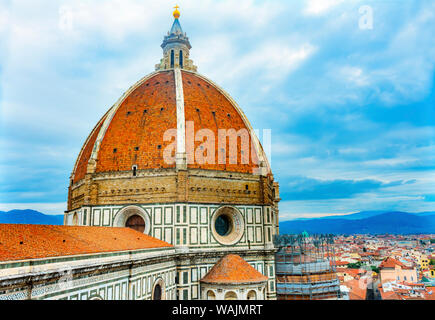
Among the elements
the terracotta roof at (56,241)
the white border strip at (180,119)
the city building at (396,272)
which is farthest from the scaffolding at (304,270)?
the terracotta roof at (56,241)

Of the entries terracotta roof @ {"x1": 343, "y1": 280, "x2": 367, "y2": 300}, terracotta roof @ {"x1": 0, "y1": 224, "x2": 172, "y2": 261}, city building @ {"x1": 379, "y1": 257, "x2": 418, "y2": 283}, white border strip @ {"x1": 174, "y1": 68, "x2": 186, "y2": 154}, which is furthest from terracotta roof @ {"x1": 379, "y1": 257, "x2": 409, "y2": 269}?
white border strip @ {"x1": 174, "y1": 68, "x2": 186, "y2": 154}

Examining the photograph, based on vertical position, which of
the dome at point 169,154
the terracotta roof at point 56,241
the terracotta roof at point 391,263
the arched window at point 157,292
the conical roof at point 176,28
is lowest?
the arched window at point 157,292

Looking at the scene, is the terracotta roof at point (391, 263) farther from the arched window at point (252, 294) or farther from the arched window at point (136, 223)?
the arched window at point (136, 223)

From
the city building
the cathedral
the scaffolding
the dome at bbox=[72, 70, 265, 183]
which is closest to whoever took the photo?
the city building

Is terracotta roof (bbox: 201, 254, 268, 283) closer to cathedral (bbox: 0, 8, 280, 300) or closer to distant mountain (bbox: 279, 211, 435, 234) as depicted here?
cathedral (bbox: 0, 8, 280, 300)

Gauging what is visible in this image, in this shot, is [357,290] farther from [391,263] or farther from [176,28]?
[176,28]

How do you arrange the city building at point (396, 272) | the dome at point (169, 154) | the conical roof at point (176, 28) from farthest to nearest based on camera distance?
1. the conical roof at point (176, 28)
2. the dome at point (169, 154)
3. the city building at point (396, 272)
